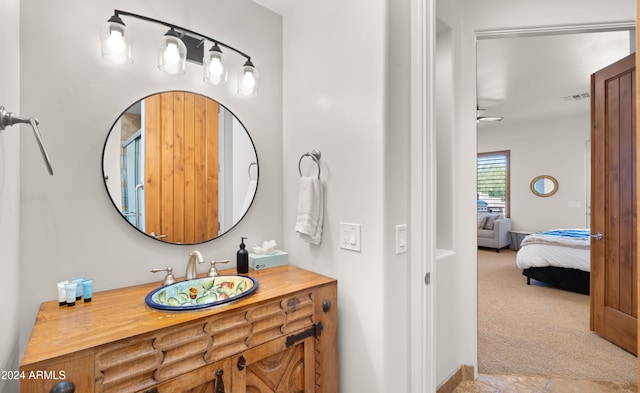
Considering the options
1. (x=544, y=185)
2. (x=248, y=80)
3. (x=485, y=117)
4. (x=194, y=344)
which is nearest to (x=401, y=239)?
(x=194, y=344)

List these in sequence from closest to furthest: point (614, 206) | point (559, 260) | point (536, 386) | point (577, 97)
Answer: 1. point (536, 386)
2. point (614, 206)
3. point (559, 260)
4. point (577, 97)

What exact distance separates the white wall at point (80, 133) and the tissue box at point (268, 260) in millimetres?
195

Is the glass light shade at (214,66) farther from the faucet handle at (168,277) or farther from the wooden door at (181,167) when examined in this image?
the faucet handle at (168,277)

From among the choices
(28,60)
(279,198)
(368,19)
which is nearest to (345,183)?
(279,198)

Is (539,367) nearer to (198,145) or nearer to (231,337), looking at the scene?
(231,337)

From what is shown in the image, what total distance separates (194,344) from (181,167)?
2.89ft

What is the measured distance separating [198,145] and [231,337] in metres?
0.98

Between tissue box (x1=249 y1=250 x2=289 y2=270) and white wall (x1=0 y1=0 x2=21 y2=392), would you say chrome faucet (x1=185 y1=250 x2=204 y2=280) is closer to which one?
tissue box (x1=249 y1=250 x2=289 y2=270)

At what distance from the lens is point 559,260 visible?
3777mm

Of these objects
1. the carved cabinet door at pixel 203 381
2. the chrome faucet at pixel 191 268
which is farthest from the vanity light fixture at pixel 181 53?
the carved cabinet door at pixel 203 381

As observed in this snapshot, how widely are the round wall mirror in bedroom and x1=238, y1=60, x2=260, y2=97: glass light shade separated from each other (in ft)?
21.7

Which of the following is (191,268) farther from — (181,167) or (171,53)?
(171,53)

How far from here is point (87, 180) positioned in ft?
4.22

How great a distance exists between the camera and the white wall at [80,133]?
3.80ft
